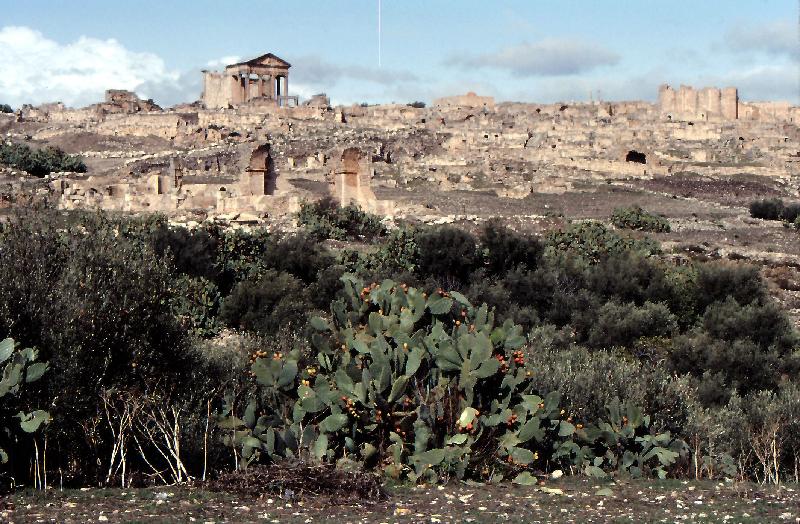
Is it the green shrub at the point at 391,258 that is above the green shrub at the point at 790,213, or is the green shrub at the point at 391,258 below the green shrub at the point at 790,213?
below

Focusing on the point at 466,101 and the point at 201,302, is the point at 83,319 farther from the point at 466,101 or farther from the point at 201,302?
the point at 466,101

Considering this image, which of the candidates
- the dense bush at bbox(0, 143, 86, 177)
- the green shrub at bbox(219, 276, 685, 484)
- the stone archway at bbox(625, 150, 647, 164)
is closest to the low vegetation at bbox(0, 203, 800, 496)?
the green shrub at bbox(219, 276, 685, 484)

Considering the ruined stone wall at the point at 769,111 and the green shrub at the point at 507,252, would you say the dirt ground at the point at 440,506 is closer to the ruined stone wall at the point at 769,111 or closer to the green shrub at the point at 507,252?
the green shrub at the point at 507,252

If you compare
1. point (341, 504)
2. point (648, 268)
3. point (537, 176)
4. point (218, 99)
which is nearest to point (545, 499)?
point (341, 504)

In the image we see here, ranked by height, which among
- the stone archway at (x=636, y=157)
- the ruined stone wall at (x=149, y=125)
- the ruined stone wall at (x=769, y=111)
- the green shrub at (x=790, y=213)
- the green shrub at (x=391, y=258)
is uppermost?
the ruined stone wall at (x=769, y=111)

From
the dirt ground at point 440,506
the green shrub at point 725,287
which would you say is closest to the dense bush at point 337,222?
the green shrub at point 725,287

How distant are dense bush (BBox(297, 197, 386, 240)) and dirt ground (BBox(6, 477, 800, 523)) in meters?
19.5

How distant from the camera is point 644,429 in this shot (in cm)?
1061

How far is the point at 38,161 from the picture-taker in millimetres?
46625

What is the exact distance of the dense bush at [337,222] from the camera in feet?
92.9

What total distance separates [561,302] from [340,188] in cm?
1601

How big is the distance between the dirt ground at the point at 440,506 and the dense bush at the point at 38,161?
39.6m

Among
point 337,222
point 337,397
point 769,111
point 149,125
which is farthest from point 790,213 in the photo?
point 149,125

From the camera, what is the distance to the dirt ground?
24.5 feet
